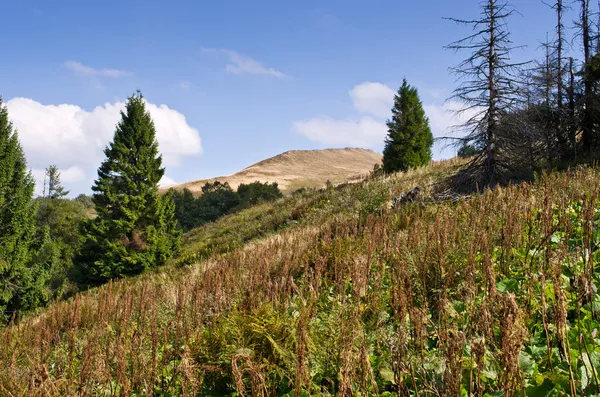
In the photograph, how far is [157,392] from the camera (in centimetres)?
290

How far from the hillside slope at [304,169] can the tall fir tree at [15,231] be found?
52.6 meters

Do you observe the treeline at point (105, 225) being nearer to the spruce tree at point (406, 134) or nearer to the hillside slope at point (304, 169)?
the spruce tree at point (406, 134)

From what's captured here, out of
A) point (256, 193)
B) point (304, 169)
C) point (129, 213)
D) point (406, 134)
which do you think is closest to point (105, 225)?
point (129, 213)

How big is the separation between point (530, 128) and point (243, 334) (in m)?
12.4

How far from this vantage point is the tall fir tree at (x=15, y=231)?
1667 cm

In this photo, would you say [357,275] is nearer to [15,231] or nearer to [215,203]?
[15,231]

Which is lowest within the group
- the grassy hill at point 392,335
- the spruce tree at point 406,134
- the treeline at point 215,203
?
the grassy hill at point 392,335

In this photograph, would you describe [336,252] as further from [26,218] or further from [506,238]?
[26,218]

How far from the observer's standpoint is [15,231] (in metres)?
17.0

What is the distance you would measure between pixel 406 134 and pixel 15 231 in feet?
83.2

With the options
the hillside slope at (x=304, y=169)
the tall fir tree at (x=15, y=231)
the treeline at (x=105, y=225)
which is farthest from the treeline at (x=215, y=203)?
the hillside slope at (x=304, y=169)

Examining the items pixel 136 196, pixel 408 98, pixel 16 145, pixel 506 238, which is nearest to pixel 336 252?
pixel 506 238

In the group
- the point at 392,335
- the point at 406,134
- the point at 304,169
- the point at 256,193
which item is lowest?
the point at 392,335

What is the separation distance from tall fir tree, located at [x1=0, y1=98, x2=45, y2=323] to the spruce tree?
23700 mm
